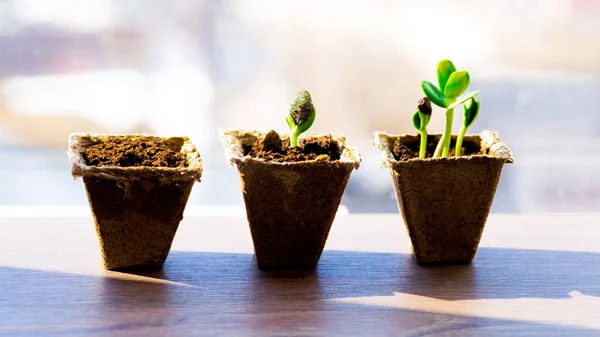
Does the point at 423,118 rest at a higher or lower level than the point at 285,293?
higher

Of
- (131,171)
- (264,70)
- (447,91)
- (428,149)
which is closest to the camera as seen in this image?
(131,171)

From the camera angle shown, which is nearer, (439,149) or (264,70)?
(439,149)

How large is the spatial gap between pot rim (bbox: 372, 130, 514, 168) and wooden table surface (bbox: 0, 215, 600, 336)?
0.63ft

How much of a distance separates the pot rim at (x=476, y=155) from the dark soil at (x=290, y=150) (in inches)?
3.1

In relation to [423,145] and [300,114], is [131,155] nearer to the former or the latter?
[300,114]

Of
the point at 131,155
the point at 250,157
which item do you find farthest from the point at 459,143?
the point at 131,155

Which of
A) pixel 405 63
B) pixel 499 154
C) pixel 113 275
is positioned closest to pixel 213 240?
pixel 113 275

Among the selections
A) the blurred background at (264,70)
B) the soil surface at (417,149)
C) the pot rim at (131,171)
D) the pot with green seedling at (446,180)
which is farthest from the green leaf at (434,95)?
the blurred background at (264,70)

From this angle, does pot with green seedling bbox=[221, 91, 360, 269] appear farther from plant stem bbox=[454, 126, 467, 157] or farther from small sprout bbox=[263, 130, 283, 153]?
plant stem bbox=[454, 126, 467, 157]

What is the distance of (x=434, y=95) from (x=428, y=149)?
5.9 inches

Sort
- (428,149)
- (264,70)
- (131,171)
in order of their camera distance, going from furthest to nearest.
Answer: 1. (264,70)
2. (428,149)
3. (131,171)

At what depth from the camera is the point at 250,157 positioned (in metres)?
1.25

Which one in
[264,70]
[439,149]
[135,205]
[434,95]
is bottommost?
[264,70]

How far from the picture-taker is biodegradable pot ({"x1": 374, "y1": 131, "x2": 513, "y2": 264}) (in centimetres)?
130
